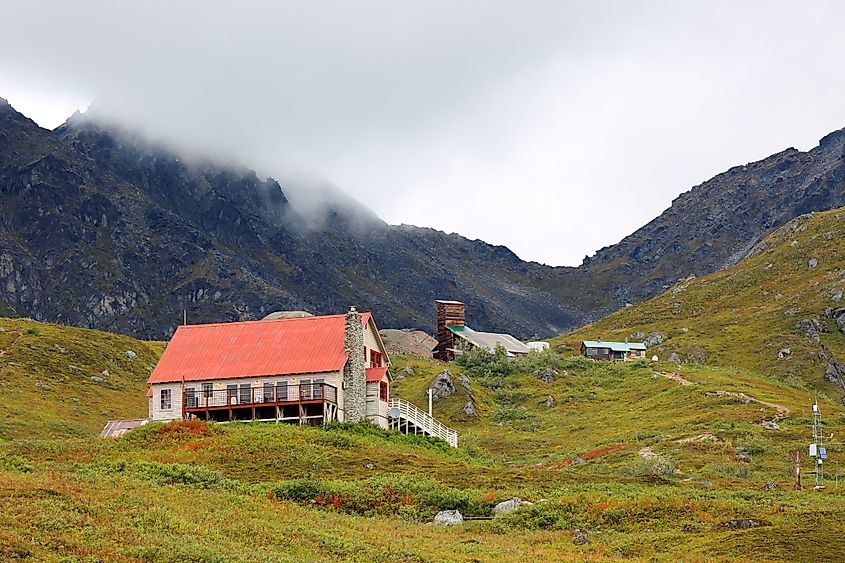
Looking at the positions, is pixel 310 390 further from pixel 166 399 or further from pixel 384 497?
pixel 384 497

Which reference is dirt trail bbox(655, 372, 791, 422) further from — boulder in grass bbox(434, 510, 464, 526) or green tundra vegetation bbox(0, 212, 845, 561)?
boulder in grass bbox(434, 510, 464, 526)

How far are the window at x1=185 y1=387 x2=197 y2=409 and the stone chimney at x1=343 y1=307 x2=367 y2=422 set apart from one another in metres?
9.65

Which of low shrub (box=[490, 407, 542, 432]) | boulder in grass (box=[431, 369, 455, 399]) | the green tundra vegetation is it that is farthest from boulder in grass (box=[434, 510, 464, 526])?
boulder in grass (box=[431, 369, 455, 399])

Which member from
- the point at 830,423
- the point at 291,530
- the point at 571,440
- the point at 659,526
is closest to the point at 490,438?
the point at 571,440

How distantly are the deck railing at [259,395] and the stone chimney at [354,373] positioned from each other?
110 centimetres

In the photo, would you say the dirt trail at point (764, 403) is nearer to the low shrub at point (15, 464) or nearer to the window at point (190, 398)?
the window at point (190, 398)

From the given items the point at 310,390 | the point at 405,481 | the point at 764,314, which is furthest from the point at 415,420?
the point at 764,314

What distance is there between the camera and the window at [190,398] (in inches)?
2862

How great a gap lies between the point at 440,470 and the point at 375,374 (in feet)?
61.0

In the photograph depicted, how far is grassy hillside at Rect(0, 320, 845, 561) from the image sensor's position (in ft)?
121

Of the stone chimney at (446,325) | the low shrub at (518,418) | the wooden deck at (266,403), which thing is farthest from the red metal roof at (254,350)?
the stone chimney at (446,325)

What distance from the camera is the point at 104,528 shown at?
34.4 metres

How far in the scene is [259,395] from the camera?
72062 millimetres

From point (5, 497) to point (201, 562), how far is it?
891 centimetres
